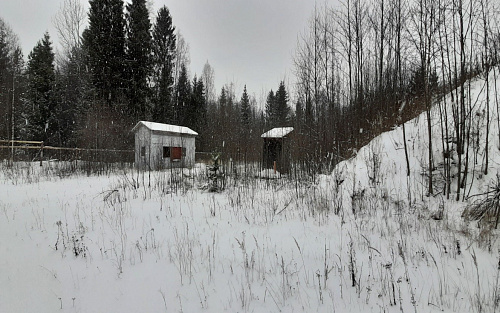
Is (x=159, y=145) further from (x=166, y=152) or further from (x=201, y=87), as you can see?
(x=201, y=87)

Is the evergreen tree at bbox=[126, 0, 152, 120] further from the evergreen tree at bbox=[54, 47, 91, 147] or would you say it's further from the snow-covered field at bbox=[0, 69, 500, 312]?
the snow-covered field at bbox=[0, 69, 500, 312]

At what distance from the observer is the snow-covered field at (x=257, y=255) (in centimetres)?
224

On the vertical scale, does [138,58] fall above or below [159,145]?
above

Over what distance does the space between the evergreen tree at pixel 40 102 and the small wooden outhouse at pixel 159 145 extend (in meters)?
11.4

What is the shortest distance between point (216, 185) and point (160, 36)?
27689 millimetres

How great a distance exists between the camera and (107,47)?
20.6 m

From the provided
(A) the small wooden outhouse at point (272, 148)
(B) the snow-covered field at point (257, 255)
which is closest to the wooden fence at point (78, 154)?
(B) the snow-covered field at point (257, 255)

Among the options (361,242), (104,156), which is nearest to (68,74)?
(104,156)

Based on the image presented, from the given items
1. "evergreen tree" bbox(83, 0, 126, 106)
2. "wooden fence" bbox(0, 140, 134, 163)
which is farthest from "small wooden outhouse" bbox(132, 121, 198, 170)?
"evergreen tree" bbox(83, 0, 126, 106)

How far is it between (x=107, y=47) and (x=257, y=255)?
24433 millimetres

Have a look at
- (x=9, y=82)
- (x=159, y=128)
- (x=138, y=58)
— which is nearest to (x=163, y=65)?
(x=138, y=58)

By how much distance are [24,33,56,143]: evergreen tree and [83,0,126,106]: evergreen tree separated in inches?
191

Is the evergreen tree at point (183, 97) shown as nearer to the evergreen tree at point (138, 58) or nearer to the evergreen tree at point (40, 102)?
the evergreen tree at point (138, 58)

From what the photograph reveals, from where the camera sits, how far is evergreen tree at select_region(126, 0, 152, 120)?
20953 millimetres
